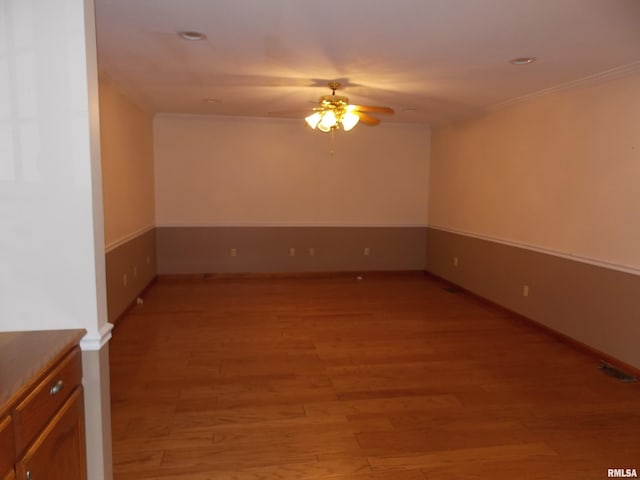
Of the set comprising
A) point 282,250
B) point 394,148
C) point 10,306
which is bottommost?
point 282,250

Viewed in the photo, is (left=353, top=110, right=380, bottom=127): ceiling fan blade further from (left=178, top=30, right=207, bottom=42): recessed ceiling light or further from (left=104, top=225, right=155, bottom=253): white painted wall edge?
(left=104, top=225, right=155, bottom=253): white painted wall edge

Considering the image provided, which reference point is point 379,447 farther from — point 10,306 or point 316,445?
point 10,306

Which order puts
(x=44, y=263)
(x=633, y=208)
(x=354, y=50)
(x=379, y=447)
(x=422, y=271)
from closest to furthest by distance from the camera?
(x=44, y=263), (x=379, y=447), (x=354, y=50), (x=633, y=208), (x=422, y=271)

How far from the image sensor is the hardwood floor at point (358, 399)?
7.38 ft

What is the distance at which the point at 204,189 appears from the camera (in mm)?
6383

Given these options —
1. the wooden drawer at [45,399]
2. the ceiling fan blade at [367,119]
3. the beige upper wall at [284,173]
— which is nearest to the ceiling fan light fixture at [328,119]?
the ceiling fan blade at [367,119]

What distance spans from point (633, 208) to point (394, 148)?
383 centimetres

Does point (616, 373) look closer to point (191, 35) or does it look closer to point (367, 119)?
point (367, 119)

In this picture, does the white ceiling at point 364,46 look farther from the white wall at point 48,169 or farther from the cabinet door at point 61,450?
the cabinet door at point 61,450

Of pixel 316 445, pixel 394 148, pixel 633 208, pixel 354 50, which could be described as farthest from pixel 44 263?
pixel 394 148

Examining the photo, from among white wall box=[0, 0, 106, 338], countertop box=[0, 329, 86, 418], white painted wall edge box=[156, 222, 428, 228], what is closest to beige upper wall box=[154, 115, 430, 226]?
white painted wall edge box=[156, 222, 428, 228]

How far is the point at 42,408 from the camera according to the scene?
132 cm

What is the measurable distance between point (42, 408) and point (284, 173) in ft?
17.9

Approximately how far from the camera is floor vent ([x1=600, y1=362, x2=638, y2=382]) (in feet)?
10.6
